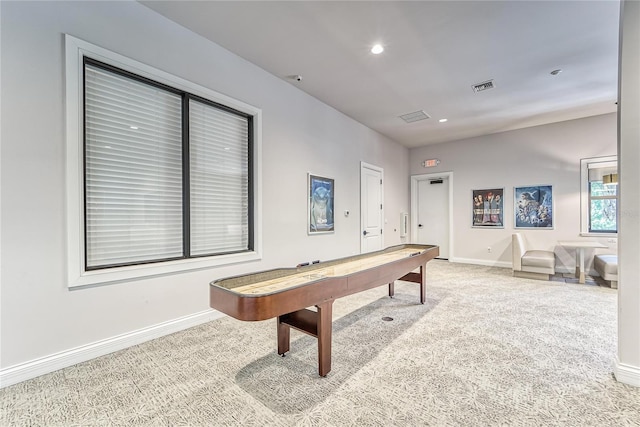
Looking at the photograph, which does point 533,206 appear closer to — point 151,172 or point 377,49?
point 377,49

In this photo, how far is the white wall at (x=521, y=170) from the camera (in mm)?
5371

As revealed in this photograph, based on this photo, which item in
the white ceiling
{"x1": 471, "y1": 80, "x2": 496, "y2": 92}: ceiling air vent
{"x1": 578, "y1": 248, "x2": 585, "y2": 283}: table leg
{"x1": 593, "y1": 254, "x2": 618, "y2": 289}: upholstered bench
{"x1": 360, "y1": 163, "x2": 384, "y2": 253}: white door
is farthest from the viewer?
{"x1": 360, "y1": 163, "x2": 384, "y2": 253}: white door

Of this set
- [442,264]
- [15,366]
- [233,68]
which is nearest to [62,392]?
[15,366]

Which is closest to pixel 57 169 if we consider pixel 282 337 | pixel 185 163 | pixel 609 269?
pixel 185 163

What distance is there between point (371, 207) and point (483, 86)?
9.49 feet

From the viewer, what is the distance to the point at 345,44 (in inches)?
121

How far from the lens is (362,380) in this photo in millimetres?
1977

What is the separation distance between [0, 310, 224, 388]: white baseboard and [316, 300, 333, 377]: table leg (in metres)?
1.65

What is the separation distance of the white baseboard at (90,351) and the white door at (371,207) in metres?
3.58

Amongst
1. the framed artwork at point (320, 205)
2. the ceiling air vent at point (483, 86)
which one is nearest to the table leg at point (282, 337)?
the framed artwork at point (320, 205)

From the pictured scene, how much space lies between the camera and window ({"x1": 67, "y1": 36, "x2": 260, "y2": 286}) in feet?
7.49

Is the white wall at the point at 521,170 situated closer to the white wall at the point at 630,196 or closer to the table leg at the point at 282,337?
the white wall at the point at 630,196

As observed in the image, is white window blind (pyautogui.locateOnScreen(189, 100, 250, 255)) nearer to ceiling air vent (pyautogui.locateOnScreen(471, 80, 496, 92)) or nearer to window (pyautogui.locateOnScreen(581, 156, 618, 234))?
ceiling air vent (pyautogui.locateOnScreen(471, 80, 496, 92))

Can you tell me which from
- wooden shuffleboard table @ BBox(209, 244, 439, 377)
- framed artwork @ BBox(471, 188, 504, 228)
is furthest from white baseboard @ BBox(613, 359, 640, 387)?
framed artwork @ BBox(471, 188, 504, 228)
